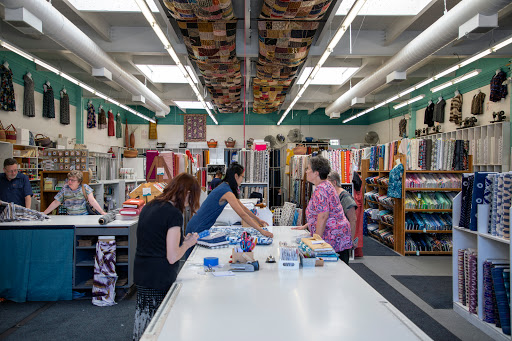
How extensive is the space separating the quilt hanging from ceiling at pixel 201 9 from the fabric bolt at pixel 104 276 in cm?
339

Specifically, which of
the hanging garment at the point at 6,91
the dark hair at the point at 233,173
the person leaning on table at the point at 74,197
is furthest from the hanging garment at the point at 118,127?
the dark hair at the point at 233,173

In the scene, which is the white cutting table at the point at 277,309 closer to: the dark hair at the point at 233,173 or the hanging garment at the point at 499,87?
the dark hair at the point at 233,173

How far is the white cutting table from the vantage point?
1.67m

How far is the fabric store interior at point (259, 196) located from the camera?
2438 millimetres

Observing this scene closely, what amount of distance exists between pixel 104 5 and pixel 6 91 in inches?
150

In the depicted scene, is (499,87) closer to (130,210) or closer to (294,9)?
(294,9)

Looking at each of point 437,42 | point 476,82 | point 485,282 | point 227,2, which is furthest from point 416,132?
point 485,282

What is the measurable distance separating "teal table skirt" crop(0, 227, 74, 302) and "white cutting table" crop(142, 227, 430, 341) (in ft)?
8.69

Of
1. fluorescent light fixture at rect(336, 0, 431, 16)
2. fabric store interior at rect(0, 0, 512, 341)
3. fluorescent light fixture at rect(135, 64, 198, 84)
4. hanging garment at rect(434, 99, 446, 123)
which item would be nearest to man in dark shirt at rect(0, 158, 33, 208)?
fabric store interior at rect(0, 0, 512, 341)

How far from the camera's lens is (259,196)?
8.70m

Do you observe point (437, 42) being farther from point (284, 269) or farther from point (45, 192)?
point (45, 192)

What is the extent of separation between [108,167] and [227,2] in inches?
242

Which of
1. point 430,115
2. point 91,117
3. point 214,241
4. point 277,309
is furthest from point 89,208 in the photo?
point 430,115

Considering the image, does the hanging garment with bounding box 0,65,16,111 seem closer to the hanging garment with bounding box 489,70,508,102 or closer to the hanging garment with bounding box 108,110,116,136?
the hanging garment with bounding box 108,110,116,136
